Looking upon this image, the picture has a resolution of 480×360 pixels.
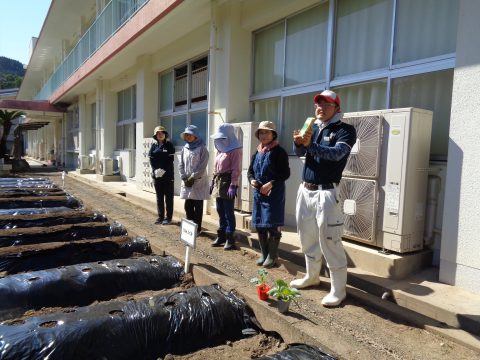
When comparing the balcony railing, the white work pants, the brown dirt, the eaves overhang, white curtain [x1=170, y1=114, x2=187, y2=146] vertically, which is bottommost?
the brown dirt

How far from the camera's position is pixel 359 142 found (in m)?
4.07

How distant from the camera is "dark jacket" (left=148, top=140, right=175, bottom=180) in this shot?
6102 millimetres

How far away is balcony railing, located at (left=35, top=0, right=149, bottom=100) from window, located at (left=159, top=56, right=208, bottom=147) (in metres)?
1.78

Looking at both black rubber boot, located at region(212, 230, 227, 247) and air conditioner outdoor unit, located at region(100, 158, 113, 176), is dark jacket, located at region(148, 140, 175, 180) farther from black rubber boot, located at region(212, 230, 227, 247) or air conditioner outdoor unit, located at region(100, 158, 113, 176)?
air conditioner outdoor unit, located at region(100, 158, 113, 176)

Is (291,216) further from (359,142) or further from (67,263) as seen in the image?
(67,263)

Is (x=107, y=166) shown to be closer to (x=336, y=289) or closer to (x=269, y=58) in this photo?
(x=269, y=58)

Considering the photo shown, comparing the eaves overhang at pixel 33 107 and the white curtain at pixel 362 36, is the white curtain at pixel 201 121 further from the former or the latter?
the eaves overhang at pixel 33 107

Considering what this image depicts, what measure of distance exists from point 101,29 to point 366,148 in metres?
11.3

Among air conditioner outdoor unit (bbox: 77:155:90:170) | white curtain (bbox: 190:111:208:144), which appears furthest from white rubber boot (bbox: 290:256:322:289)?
air conditioner outdoor unit (bbox: 77:155:90:170)

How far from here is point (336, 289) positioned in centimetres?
325

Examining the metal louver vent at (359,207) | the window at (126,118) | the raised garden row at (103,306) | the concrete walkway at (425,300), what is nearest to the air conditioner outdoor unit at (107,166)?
the window at (126,118)

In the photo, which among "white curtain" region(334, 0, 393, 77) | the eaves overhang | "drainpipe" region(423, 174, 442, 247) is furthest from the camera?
the eaves overhang

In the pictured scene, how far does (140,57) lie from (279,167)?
829 centimetres

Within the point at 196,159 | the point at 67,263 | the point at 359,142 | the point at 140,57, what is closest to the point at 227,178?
the point at 196,159
